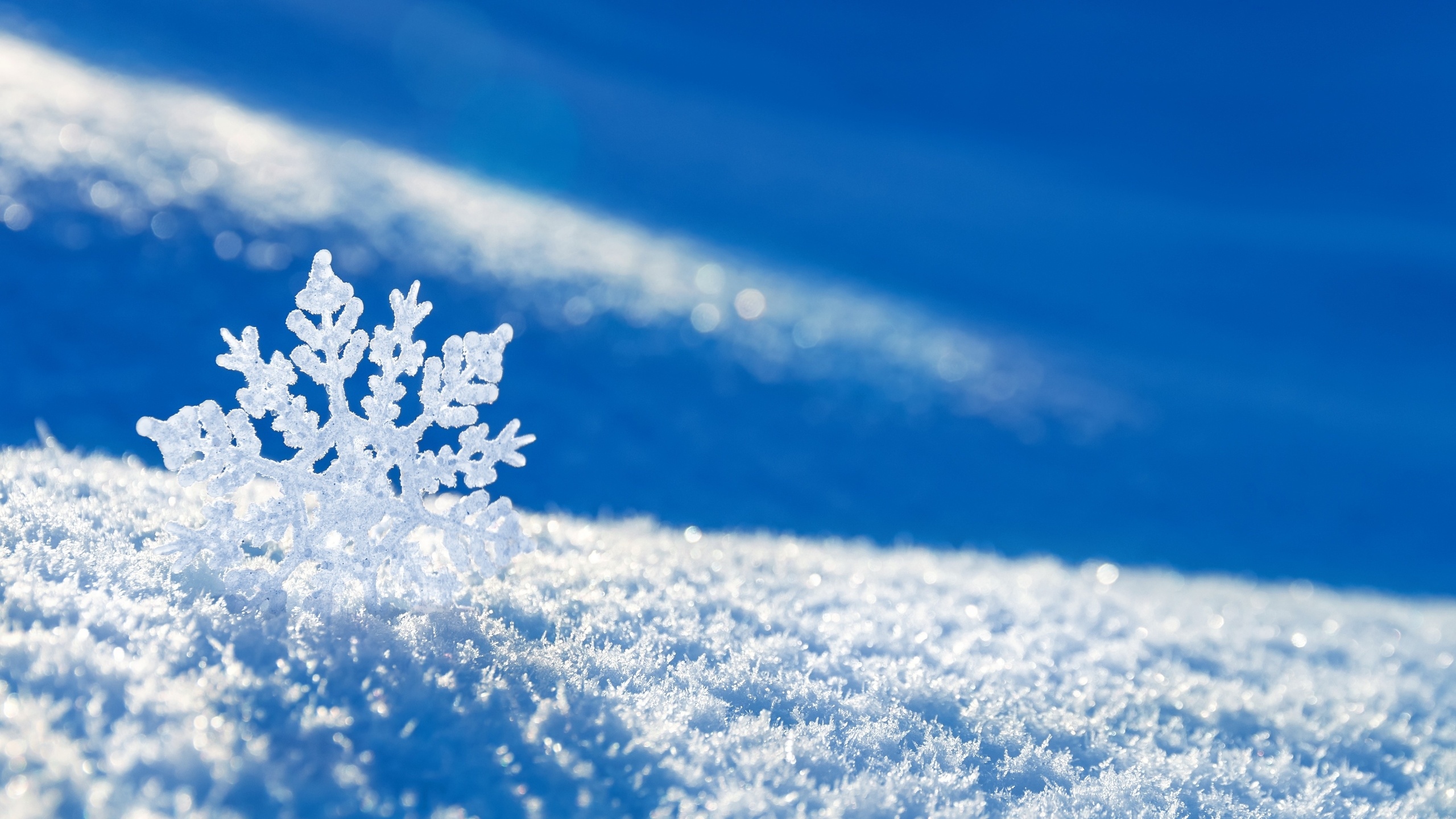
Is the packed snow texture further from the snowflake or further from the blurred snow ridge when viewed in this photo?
the blurred snow ridge

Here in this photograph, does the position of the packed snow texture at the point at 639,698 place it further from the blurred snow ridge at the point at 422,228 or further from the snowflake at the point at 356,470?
the blurred snow ridge at the point at 422,228

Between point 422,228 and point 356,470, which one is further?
point 422,228

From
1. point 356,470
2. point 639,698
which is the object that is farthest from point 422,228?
point 639,698

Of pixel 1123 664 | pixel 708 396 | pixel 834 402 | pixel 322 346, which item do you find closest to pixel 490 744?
pixel 322 346

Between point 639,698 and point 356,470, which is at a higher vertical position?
point 356,470

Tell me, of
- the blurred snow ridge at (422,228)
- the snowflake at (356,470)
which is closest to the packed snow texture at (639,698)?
the snowflake at (356,470)

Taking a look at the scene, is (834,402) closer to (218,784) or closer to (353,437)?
(353,437)

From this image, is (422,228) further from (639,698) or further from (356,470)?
(639,698)

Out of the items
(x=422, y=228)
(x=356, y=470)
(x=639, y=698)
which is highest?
(x=422, y=228)

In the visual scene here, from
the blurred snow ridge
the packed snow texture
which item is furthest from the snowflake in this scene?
the blurred snow ridge
